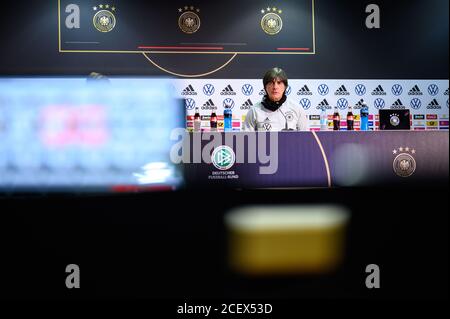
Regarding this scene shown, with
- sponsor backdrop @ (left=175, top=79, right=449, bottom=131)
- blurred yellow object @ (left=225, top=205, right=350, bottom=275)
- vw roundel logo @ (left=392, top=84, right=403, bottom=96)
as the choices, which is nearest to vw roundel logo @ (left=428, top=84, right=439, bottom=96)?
sponsor backdrop @ (left=175, top=79, right=449, bottom=131)

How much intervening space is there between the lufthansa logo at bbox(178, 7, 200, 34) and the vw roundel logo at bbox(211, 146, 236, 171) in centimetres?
321

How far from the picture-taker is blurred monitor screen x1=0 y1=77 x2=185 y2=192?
2.01 metres

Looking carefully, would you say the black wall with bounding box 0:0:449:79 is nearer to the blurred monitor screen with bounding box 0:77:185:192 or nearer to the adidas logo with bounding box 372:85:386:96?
the adidas logo with bounding box 372:85:386:96

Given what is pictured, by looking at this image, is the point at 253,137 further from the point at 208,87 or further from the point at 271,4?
the point at 271,4

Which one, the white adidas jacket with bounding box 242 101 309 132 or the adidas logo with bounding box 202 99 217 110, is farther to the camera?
the adidas logo with bounding box 202 99 217 110

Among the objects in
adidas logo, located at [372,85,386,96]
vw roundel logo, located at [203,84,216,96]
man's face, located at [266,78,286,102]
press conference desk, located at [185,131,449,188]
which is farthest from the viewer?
adidas logo, located at [372,85,386,96]

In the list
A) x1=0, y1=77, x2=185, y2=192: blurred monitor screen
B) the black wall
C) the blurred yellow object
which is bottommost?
the blurred yellow object

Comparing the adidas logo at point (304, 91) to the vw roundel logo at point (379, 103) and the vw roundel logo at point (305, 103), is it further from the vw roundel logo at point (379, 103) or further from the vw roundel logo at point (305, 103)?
the vw roundel logo at point (379, 103)

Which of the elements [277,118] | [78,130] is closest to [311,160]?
[78,130]

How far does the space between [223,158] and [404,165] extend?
3.19ft

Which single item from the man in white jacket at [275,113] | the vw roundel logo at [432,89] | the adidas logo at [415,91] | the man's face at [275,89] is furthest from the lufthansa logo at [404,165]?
the vw roundel logo at [432,89]

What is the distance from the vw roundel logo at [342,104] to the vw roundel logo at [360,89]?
6.6 inches

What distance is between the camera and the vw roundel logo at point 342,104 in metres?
5.65

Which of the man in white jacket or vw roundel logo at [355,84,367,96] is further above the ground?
vw roundel logo at [355,84,367,96]
